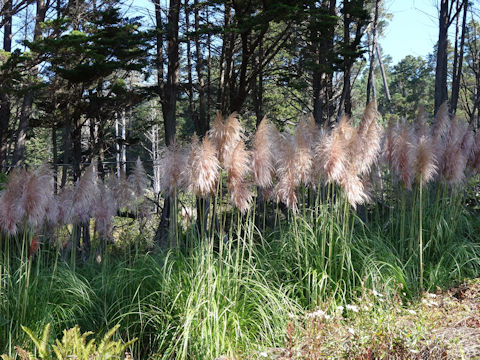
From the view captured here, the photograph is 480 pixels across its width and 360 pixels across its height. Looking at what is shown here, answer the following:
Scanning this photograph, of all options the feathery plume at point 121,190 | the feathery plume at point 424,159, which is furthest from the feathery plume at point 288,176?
the feathery plume at point 121,190

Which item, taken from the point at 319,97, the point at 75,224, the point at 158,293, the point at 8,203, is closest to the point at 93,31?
the point at 319,97

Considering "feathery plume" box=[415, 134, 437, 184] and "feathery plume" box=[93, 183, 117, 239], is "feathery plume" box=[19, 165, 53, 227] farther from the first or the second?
"feathery plume" box=[415, 134, 437, 184]

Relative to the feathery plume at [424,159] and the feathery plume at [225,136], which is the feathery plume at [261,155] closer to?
the feathery plume at [225,136]

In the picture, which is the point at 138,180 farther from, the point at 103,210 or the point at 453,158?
the point at 453,158

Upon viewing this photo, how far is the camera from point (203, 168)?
→ 13.7 feet

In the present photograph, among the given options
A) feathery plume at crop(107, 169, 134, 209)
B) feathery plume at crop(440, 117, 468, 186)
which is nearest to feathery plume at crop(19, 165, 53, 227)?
feathery plume at crop(107, 169, 134, 209)

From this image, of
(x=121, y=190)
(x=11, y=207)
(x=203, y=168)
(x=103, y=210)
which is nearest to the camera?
(x=203, y=168)

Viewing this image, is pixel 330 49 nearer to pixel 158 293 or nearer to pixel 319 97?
pixel 319 97

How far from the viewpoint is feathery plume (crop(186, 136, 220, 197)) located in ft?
13.6

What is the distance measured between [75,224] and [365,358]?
3896 mm


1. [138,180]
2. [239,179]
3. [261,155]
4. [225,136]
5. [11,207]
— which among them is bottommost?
[11,207]

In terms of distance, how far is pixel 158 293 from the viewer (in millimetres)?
4246

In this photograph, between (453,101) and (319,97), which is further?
(453,101)

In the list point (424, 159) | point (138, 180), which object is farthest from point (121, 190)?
point (424, 159)
